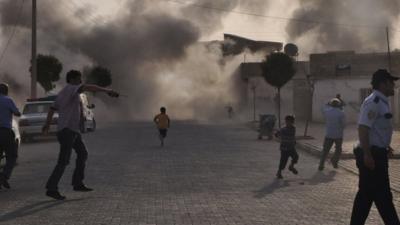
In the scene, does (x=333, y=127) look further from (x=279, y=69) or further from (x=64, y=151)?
(x=279, y=69)

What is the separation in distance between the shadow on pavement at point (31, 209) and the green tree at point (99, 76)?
177ft

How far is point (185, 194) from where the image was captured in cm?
1048

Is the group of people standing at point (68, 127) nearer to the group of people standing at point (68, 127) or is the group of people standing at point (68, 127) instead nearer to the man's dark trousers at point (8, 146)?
the group of people standing at point (68, 127)

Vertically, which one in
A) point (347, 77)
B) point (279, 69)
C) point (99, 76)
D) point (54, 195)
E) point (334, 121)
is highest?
Result: point (99, 76)

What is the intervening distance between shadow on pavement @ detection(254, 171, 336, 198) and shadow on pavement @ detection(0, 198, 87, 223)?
108 inches

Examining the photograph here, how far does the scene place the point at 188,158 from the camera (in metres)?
17.5

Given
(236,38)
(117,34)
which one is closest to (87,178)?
(117,34)

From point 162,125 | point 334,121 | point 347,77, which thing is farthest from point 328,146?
point 347,77

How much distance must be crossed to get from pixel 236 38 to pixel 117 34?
2826 cm

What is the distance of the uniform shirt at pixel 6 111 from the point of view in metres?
11.2

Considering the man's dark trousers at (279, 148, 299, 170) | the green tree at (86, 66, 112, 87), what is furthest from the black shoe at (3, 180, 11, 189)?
the green tree at (86, 66, 112, 87)

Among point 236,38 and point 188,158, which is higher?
point 236,38

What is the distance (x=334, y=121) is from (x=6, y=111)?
22.1ft

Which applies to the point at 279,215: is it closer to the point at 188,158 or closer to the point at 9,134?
the point at 9,134
